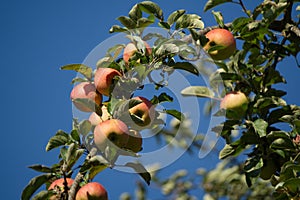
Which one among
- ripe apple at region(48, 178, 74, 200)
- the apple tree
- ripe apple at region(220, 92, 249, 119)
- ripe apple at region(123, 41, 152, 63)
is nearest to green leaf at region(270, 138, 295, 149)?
the apple tree

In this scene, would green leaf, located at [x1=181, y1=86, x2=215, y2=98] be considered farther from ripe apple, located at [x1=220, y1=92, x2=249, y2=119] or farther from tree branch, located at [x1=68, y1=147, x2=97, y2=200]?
tree branch, located at [x1=68, y1=147, x2=97, y2=200]

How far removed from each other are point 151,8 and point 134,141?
2.00ft

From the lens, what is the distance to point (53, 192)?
66.2 inches

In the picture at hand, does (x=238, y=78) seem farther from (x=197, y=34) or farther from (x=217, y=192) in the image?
(x=217, y=192)

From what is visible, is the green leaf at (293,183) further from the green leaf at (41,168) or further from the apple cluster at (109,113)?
the green leaf at (41,168)

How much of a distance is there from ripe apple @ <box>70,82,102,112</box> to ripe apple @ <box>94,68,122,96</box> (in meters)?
0.03

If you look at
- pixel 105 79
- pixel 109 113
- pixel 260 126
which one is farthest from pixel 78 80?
pixel 260 126

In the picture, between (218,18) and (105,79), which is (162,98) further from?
(218,18)

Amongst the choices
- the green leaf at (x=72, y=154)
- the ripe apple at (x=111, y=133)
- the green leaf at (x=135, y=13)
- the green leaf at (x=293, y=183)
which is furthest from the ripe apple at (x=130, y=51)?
the green leaf at (x=293, y=183)

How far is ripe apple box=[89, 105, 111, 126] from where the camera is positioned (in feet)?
6.00

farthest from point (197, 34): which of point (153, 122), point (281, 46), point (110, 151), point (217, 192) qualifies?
point (217, 192)

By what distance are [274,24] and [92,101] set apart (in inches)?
41.7

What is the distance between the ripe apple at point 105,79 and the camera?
73.0 inches

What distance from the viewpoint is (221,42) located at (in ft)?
6.62
